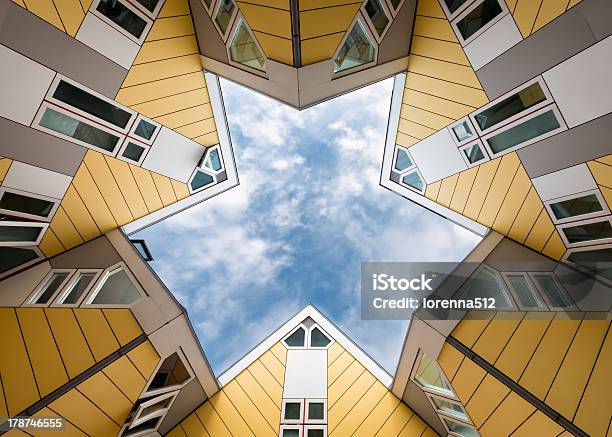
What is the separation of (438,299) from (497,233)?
263 centimetres

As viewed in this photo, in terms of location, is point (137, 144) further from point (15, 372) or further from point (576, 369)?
point (576, 369)

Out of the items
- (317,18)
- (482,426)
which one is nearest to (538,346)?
(482,426)

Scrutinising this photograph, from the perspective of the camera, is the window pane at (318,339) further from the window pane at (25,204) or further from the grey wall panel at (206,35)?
the grey wall panel at (206,35)

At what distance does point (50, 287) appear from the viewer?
8039 mm

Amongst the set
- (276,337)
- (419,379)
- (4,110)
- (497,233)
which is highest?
(497,233)

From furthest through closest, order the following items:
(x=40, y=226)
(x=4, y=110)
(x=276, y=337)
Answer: (x=276, y=337)
(x=40, y=226)
(x=4, y=110)

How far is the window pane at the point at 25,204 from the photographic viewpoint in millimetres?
7234

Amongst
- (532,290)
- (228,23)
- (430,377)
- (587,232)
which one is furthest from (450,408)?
(228,23)

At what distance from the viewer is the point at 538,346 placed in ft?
22.6

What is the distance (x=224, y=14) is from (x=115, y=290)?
7265 mm

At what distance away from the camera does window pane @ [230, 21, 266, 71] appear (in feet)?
27.0

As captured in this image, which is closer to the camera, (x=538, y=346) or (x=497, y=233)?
(x=538, y=346)

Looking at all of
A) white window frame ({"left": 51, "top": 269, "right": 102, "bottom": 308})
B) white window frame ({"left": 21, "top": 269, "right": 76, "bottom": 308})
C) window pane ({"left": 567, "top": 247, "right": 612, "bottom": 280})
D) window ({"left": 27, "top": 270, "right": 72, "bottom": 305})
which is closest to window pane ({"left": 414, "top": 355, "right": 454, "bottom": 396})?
window pane ({"left": 567, "top": 247, "right": 612, "bottom": 280})

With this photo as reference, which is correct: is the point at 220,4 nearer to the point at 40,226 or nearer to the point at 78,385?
the point at 40,226
